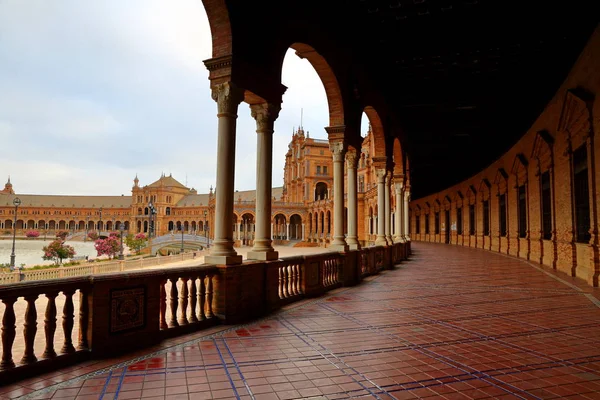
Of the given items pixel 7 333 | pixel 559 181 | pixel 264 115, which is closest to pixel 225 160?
pixel 264 115

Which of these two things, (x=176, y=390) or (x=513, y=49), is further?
(x=513, y=49)

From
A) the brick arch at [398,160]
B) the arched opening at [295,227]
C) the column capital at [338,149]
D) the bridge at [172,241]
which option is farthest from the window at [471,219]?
the arched opening at [295,227]

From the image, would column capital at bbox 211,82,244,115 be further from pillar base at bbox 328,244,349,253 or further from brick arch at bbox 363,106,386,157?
brick arch at bbox 363,106,386,157

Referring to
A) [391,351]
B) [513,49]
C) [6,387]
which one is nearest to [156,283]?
[6,387]

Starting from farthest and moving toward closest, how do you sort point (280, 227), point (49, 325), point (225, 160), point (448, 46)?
point (280, 227) → point (448, 46) → point (225, 160) → point (49, 325)

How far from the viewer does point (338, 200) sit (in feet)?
33.9

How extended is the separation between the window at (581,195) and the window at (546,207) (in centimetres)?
289

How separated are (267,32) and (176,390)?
5760 mm

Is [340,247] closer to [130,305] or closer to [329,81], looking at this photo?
[329,81]

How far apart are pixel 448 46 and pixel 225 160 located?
21.3 ft

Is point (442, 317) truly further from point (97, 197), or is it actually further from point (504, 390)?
point (97, 197)

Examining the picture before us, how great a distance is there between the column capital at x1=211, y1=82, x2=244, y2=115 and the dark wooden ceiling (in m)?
0.80

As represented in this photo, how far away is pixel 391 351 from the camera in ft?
14.9

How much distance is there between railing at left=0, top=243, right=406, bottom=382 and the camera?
375cm
